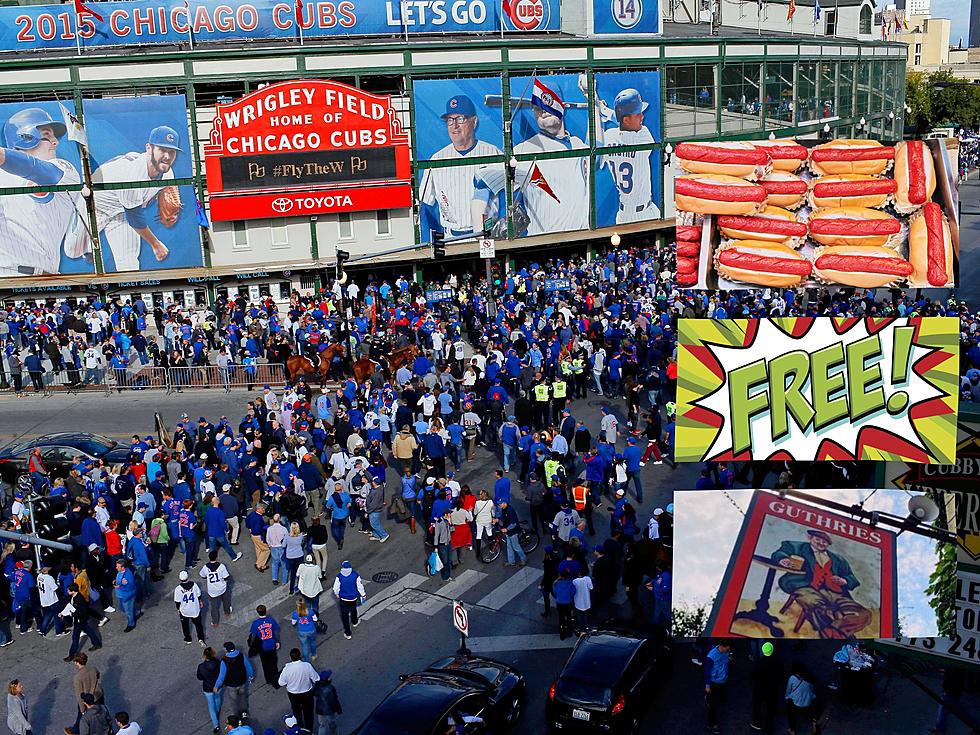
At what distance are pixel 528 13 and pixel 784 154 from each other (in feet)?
120

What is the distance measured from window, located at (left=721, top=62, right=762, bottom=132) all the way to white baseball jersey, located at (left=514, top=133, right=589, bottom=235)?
1026cm

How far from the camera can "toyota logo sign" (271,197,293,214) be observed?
42.7 metres

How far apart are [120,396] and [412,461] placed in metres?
13.1

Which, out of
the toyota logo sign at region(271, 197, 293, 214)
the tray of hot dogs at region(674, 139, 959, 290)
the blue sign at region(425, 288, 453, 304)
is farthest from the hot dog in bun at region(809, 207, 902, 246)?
the toyota logo sign at region(271, 197, 293, 214)

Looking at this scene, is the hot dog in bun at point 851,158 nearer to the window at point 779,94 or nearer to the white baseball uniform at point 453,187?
the white baseball uniform at point 453,187

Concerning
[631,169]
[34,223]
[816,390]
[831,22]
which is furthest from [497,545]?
[831,22]

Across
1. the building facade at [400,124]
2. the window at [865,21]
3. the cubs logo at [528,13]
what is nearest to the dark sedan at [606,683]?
the building facade at [400,124]

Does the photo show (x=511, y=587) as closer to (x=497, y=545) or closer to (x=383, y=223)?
(x=497, y=545)

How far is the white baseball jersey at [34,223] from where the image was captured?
41.8 m

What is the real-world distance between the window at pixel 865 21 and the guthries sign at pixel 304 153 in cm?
4105

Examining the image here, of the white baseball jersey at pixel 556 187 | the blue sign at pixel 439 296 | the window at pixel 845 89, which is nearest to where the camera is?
the blue sign at pixel 439 296

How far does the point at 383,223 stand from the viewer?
44.9 m

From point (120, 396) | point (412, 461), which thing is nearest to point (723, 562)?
point (412, 461)

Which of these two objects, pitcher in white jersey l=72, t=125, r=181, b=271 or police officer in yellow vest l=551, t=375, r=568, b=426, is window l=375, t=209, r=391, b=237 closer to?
pitcher in white jersey l=72, t=125, r=181, b=271
